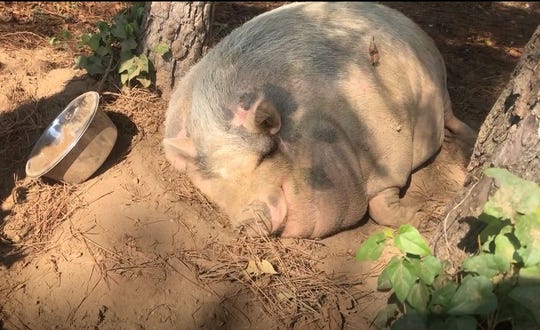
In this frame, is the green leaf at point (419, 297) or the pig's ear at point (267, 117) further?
the pig's ear at point (267, 117)

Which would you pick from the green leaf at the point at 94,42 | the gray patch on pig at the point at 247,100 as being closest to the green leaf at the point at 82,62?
the green leaf at the point at 94,42

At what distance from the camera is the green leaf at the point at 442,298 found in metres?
2.41

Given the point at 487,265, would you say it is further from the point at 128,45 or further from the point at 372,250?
the point at 128,45

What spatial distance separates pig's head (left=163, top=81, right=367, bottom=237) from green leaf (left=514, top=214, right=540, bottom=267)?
132cm

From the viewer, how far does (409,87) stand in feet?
12.8

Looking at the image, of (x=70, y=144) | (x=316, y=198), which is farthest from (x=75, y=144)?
(x=316, y=198)

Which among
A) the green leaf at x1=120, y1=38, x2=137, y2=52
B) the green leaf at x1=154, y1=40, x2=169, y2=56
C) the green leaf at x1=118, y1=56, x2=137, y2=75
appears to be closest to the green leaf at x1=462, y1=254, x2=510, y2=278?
the green leaf at x1=154, y1=40, x2=169, y2=56

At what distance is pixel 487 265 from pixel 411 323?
0.43 m

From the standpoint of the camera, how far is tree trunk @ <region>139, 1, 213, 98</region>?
165 inches

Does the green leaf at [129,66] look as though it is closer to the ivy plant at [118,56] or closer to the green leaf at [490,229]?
the ivy plant at [118,56]

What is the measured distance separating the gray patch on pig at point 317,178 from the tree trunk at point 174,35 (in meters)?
1.67

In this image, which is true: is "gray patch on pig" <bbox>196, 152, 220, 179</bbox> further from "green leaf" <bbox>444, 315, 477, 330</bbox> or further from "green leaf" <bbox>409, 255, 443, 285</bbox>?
"green leaf" <bbox>444, 315, 477, 330</bbox>

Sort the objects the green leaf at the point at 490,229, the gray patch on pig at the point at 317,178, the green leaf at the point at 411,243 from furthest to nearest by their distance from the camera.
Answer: the gray patch on pig at the point at 317,178, the green leaf at the point at 411,243, the green leaf at the point at 490,229

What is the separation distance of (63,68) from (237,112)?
2165 mm
